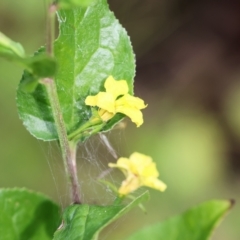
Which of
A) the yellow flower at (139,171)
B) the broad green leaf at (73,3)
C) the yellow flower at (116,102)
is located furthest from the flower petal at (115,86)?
the broad green leaf at (73,3)

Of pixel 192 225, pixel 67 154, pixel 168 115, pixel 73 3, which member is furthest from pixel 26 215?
pixel 168 115

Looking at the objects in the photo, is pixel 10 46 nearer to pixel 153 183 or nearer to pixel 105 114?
pixel 105 114

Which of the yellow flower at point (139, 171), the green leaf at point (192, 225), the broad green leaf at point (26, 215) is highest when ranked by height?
the yellow flower at point (139, 171)

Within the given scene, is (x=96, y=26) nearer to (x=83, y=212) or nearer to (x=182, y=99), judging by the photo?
(x=83, y=212)

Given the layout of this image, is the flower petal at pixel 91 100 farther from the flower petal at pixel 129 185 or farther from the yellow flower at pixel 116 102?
the flower petal at pixel 129 185

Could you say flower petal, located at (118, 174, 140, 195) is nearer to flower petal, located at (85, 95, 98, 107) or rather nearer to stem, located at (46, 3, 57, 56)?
flower petal, located at (85, 95, 98, 107)

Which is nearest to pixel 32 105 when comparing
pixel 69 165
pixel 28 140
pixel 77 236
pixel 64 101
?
pixel 64 101
